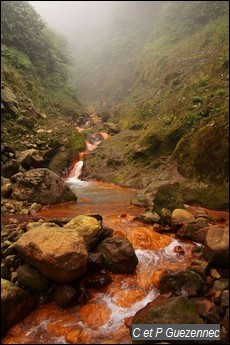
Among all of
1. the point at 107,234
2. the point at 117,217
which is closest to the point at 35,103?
→ the point at 117,217

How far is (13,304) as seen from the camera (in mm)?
4723

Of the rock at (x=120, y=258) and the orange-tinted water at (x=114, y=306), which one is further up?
the rock at (x=120, y=258)

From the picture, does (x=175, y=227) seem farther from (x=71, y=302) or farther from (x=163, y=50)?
(x=163, y=50)

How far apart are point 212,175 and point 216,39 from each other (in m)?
10.8

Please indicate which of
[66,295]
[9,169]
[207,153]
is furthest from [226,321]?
[9,169]

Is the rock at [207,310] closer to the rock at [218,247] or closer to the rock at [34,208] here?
the rock at [218,247]

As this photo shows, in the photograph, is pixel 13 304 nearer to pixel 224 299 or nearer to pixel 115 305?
pixel 115 305

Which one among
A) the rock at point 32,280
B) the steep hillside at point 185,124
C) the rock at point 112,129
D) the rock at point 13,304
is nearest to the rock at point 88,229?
the rock at point 32,280

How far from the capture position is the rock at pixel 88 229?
6.07 m

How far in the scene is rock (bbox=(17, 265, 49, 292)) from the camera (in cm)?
509

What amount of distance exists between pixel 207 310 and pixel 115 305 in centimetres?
163

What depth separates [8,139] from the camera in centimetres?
1330

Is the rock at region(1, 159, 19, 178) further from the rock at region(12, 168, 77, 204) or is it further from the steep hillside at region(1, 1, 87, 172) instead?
the rock at region(12, 168, 77, 204)

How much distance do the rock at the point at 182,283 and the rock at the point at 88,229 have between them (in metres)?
1.67
